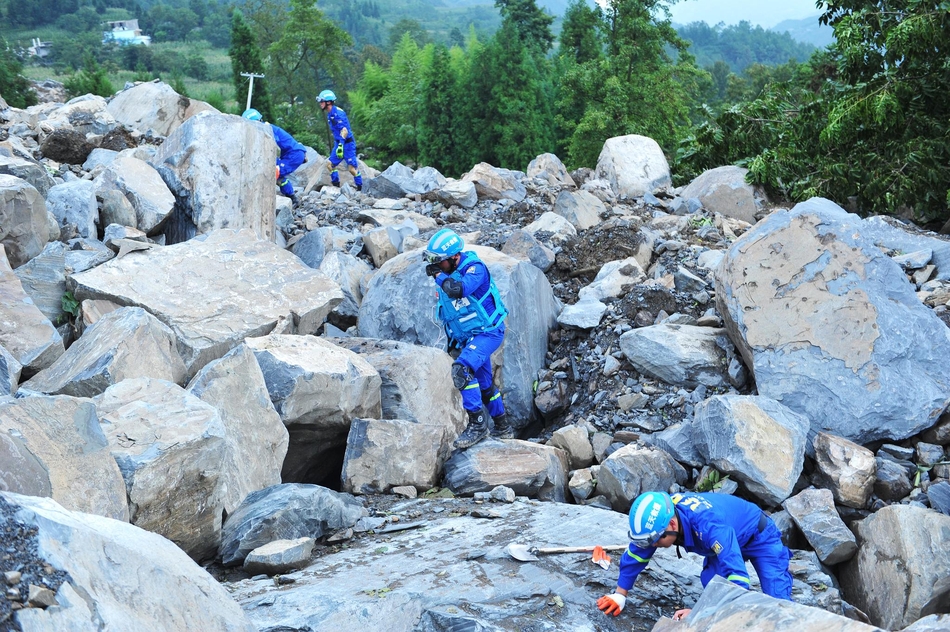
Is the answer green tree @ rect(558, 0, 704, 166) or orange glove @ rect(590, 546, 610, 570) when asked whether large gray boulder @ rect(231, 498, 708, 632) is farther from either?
green tree @ rect(558, 0, 704, 166)

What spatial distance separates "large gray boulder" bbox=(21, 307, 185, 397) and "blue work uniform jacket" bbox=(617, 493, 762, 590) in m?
3.28

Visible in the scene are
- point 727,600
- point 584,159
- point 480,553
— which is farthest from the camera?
point 584,159

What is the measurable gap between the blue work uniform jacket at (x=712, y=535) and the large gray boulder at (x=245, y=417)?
7.31ft

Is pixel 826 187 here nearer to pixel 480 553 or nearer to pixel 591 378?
pixel 591 378

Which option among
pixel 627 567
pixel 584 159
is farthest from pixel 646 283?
pixel 584 159

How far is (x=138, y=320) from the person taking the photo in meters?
5.37

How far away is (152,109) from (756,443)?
1370 cm

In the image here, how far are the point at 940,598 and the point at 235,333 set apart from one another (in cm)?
512

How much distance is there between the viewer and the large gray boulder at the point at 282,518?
14.0 ft

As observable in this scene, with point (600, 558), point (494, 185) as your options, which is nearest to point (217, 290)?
point (600, 558)

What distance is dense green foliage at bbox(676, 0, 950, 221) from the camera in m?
9.54

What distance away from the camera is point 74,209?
768 cm

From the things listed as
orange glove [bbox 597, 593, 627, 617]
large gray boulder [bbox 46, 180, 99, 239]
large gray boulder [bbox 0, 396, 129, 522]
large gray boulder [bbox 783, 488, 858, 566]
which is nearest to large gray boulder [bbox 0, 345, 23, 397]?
large gray boulder [bbox 0, 396, 129, 522]

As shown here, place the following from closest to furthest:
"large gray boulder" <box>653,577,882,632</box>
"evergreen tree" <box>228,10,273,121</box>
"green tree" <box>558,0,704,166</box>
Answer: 1. "large gray boulder" <box>653,577,882,632</box>
2. "green tree" <box>558,0,704,166</box>
3. "evergreen tree" <box>228,10,273,121</box>
